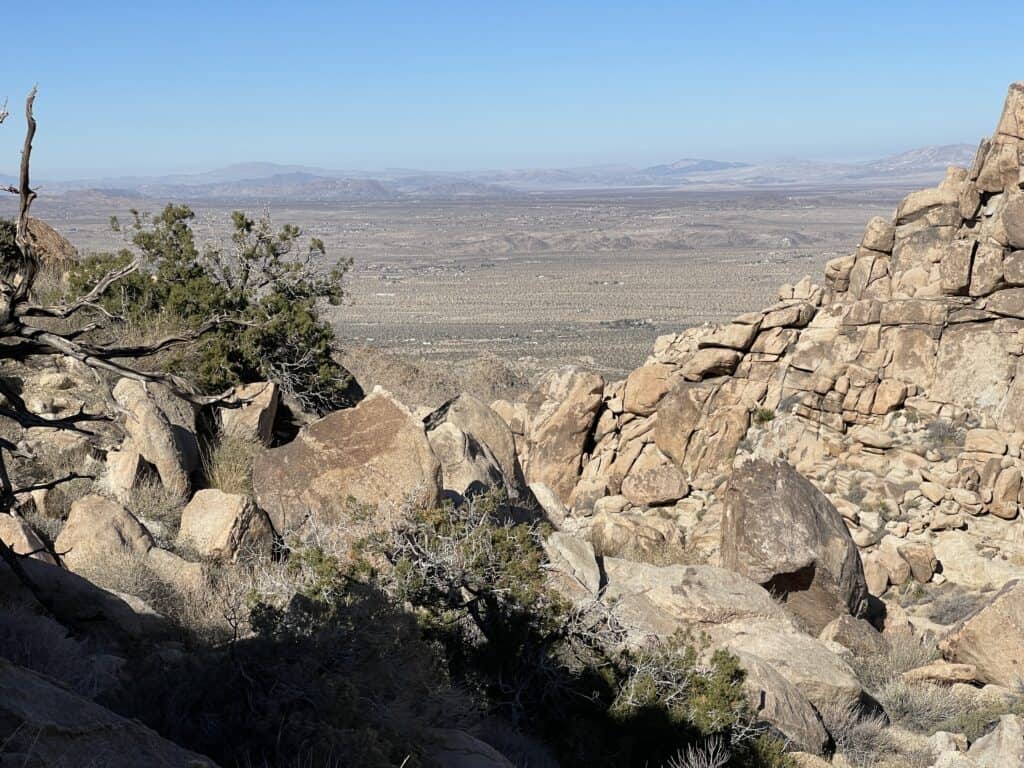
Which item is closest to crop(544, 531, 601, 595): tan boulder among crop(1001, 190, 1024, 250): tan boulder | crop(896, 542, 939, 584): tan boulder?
crop(896, 542, 939, 584): tan boulder

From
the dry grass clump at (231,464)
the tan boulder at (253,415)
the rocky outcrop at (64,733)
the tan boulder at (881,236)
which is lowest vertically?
the dry grass clump at (231,464)

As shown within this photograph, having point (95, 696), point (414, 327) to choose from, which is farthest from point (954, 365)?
point (414, 327)

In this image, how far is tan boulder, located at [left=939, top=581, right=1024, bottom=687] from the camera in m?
10.9

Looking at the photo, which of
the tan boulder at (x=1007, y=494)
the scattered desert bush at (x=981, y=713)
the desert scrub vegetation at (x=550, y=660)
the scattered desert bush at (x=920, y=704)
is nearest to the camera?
the desert scrub vegetation at (x=550, y=660)

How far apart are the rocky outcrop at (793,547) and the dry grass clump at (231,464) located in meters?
6.90

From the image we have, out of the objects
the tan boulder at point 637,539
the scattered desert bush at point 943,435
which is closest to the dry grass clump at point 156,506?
the tan boulder at point 637,539

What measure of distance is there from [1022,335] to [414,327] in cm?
4228

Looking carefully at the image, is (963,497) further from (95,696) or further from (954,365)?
(95,696)

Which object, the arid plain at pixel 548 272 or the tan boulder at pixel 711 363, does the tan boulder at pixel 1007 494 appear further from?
the arid plain at pixel 548 272

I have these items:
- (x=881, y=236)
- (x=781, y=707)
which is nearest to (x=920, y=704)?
(x=781, y=707)

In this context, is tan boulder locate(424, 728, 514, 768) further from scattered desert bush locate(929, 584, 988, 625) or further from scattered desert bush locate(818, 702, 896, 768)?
scattered desert bush locate(929, 584, 988, 625)

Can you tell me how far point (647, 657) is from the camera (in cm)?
817

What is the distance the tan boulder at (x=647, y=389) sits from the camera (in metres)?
21.2

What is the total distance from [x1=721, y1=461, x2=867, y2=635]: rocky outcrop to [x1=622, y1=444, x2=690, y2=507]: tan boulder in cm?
512
